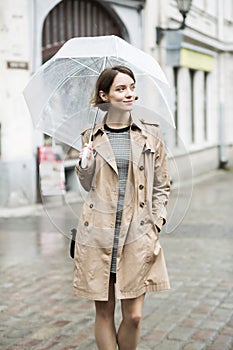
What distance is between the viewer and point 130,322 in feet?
12.8

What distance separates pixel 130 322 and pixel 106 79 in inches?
52.2

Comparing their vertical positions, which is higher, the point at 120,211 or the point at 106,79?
the point at 106,79

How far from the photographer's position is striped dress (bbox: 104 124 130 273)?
3768 mm

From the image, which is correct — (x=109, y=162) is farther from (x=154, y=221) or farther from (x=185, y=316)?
(x=185, y=316)

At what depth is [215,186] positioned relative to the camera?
17203 mm

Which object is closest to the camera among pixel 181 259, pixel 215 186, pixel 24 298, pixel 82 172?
pixel 82 172

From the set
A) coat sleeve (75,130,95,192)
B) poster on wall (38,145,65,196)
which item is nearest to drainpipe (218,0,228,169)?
poster on wall (38,145,65,196)

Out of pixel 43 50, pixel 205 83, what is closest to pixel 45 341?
pixel 43 50

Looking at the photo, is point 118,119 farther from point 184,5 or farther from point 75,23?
point 184,5

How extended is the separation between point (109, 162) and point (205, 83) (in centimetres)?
1869

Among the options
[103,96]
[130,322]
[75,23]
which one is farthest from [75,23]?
[130,322]

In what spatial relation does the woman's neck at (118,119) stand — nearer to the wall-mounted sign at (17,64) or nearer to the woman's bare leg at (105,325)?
the woman's bare leg at (105,325)

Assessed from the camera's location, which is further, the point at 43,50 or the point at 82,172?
the point at 43,50

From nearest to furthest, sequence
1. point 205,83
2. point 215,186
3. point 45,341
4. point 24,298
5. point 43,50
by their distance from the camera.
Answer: point 45,341 < point 24,298 < point 43,50 < point 215,186 < point 205,83
